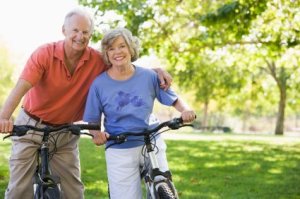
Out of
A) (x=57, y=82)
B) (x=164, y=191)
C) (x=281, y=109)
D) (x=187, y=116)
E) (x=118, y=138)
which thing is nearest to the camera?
(x=164, y=191)

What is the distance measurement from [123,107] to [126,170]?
0.51 m

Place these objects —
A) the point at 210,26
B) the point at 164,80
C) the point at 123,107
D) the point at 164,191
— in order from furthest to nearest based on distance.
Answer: the point at 210,26 < the point at 164,80 < the point at 123,107 < the point at 164,191

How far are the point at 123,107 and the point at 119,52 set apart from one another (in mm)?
443

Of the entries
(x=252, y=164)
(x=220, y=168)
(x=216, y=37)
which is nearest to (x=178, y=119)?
(x=220, y=168)

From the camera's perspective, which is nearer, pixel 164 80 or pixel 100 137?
pixel 100 137

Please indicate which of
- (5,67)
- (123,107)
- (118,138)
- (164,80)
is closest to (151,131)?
(118,138)

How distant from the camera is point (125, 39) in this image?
14.0 ft

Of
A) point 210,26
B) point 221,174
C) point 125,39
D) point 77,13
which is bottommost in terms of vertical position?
point 221,174

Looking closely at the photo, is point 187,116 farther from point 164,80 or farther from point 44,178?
point 44,178

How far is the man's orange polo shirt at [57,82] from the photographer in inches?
179

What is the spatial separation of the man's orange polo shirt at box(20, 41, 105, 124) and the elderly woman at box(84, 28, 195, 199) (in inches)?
13.6

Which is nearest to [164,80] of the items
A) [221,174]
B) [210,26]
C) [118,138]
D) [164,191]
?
[118,138]

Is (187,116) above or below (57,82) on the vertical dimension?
below

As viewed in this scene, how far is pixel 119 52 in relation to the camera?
427cm
